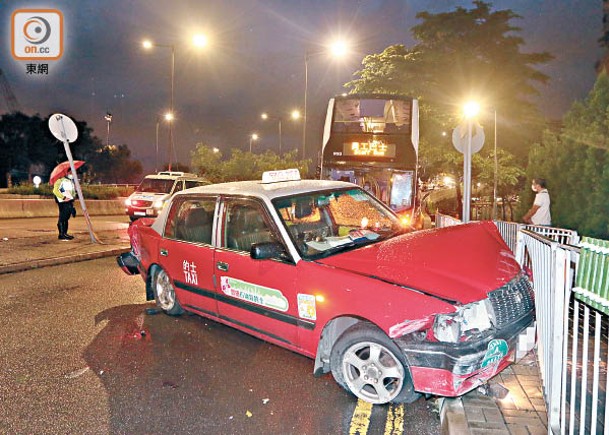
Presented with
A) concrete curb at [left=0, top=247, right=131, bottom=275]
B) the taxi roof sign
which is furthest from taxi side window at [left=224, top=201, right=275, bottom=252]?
concrete curb at [left=0, top=247, right=131, bottom=275]

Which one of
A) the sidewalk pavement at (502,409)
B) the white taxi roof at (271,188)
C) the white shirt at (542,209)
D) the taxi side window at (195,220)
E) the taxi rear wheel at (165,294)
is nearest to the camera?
the sidewalk pavement at (502,409)

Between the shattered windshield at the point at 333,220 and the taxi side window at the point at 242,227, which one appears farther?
the taxi side window at the point at 242,227

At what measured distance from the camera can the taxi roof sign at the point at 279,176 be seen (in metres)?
5.27

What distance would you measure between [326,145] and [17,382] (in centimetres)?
1041

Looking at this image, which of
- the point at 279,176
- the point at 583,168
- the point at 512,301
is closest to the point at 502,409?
the point at 512,301

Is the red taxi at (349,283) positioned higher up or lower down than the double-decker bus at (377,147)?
lower down

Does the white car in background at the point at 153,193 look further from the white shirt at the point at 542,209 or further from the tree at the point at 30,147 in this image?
the tree at the point at 30,147

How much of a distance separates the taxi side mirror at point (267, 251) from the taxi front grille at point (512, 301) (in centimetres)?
169

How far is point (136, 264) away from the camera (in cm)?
642

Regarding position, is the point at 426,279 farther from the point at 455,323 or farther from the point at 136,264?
the point at 136,264

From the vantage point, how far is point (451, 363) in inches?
126

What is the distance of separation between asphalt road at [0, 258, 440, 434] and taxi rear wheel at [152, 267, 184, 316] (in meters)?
0.13

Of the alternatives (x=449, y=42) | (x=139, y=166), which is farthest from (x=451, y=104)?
(x=139, y=166)

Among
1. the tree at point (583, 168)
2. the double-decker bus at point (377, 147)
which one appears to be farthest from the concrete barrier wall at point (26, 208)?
the tree at point (583, 168)
